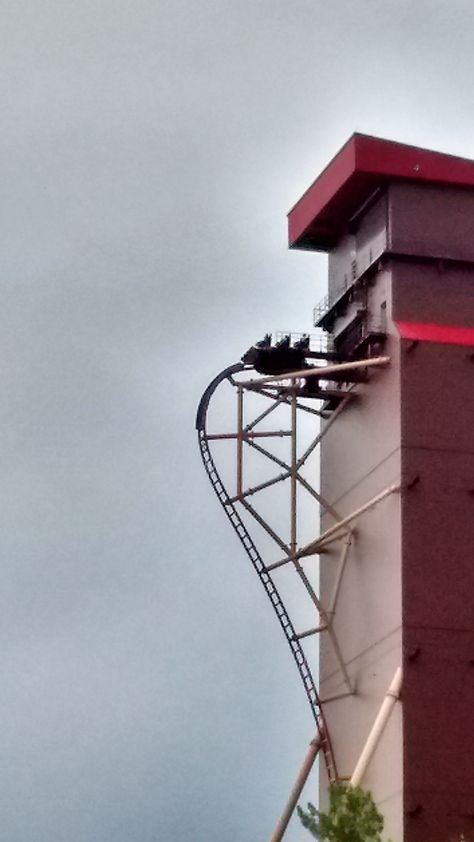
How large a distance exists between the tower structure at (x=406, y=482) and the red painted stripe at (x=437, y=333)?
0.19ft

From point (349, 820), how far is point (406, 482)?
1674 centimetres

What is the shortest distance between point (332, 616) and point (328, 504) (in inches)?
201

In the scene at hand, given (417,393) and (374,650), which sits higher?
(417,393)

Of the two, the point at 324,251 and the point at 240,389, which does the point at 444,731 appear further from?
the point at 324,251

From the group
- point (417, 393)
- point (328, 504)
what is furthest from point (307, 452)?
point (417, 393)

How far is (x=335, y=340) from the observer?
90.8 meters

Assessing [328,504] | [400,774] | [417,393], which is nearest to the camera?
[400,774]

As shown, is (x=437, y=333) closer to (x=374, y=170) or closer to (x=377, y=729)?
(x=374, y=170)

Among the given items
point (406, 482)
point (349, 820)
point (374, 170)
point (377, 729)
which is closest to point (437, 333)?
point (406, 482)

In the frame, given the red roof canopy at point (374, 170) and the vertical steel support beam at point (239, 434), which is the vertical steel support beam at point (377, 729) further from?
the red roof canopy at point (374, 170)

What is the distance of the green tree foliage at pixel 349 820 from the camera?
6881 centimetres

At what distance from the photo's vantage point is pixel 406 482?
81312 millimetres

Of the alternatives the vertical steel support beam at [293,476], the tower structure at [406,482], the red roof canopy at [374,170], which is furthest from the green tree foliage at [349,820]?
the red roof canopy at [374,170]

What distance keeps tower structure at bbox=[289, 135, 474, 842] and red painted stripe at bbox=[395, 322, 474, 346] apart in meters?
0.06
